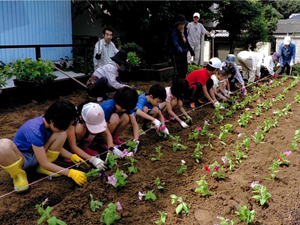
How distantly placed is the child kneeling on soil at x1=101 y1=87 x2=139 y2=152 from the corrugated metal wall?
4.26 m

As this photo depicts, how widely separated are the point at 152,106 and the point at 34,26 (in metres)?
4.50

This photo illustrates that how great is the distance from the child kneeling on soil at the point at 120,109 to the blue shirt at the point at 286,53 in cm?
791

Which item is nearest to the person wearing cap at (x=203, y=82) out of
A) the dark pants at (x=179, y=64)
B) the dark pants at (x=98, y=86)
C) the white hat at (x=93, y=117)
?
the dark pants at (x=179, y=64)

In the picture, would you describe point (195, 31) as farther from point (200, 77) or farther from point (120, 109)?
point (120, 109)

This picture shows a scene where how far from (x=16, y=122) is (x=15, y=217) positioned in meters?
2.61

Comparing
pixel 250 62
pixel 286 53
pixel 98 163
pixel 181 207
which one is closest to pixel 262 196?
pixel 181 207

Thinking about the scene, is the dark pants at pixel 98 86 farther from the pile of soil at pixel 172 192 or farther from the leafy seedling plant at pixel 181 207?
the leafy seedling plant at pixel 181 207

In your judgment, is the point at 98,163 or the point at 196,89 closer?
the point at 98,163

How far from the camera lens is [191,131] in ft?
15.3

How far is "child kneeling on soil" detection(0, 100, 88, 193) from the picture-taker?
2596 millimetres

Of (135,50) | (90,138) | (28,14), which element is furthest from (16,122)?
(135,50)

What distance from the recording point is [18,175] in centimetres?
278

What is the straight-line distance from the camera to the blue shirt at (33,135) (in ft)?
8.70

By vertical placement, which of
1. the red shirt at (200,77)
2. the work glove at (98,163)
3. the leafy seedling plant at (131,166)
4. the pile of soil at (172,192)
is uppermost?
the red shirt at (200,77)
